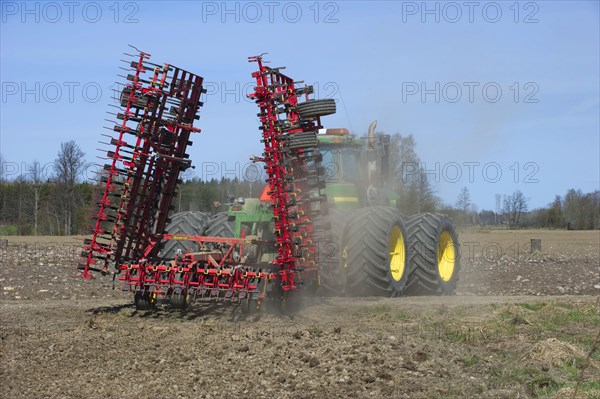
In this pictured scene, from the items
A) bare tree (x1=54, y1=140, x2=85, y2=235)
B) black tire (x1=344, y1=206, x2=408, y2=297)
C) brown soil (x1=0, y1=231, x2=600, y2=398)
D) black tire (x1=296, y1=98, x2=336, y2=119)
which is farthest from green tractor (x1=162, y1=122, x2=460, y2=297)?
bare tree (x1=54, y1=140, x2=85, y2=235)

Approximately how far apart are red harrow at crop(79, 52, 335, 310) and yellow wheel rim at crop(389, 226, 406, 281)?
6.93ft

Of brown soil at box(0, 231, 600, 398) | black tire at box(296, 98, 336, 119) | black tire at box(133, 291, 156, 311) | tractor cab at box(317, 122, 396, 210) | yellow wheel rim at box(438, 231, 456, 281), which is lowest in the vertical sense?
brown soil at box(0, 231, 600, 398)

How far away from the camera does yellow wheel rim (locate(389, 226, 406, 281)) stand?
11.7 metres

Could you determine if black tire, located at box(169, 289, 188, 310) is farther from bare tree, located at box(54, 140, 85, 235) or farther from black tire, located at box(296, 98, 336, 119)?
bare tree, located at box(54, 140, 85, 235)

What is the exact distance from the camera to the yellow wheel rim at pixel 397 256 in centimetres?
1166

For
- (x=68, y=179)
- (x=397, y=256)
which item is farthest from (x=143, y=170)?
(x=68, y=179)

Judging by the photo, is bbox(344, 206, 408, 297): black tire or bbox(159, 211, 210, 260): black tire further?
bbox(159, 211, 210, 260): black tire

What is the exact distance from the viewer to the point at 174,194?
1007 cm

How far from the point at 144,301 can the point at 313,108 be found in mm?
3442

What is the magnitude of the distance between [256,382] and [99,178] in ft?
15.1

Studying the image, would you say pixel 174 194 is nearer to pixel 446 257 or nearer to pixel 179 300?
pixel 179 300

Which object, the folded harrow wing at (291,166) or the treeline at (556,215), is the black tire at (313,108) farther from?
the treeline at (556,215)

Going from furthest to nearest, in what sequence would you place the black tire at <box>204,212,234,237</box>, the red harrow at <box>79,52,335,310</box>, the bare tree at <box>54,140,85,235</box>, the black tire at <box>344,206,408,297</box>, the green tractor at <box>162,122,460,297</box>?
the bare tree at <box>54,140,85,235</box>, the black tire at <box>204,212,234,237</box>, the black tire at <box>344,206,408,297</box>, the green tractor at <box>162,122,460,297</box>, the red harrow at <box>79,52,335,310</box>

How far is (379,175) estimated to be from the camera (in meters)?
12.6
